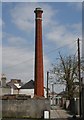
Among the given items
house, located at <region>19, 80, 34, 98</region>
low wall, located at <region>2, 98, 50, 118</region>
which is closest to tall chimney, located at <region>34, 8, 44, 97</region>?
low wall, located at <region>2, 98, 50, 118</region>

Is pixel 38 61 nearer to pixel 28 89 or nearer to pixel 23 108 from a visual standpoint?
pixel 23 108

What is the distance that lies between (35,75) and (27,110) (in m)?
10.0

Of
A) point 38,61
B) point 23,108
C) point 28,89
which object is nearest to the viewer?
point 23,108

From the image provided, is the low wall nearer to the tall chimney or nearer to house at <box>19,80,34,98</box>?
the tall chimney

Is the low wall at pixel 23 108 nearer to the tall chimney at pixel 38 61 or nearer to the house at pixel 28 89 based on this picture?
the tall chimney at pixel 38 61

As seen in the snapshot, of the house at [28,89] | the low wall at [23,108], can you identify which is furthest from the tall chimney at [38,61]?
the house at [28,89]

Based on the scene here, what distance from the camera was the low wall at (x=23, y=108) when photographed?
3450cm

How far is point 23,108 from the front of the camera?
114 feet

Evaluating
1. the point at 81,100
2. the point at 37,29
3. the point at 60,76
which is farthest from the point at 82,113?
the point at 60,76

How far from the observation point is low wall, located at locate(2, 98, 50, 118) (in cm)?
3450

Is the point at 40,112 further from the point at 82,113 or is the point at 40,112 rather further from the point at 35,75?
the point at 35,75

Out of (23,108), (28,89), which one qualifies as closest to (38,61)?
(23,108)

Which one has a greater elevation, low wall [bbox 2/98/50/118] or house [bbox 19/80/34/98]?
house [bbox 19/80/34/98]

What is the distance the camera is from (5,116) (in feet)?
112
